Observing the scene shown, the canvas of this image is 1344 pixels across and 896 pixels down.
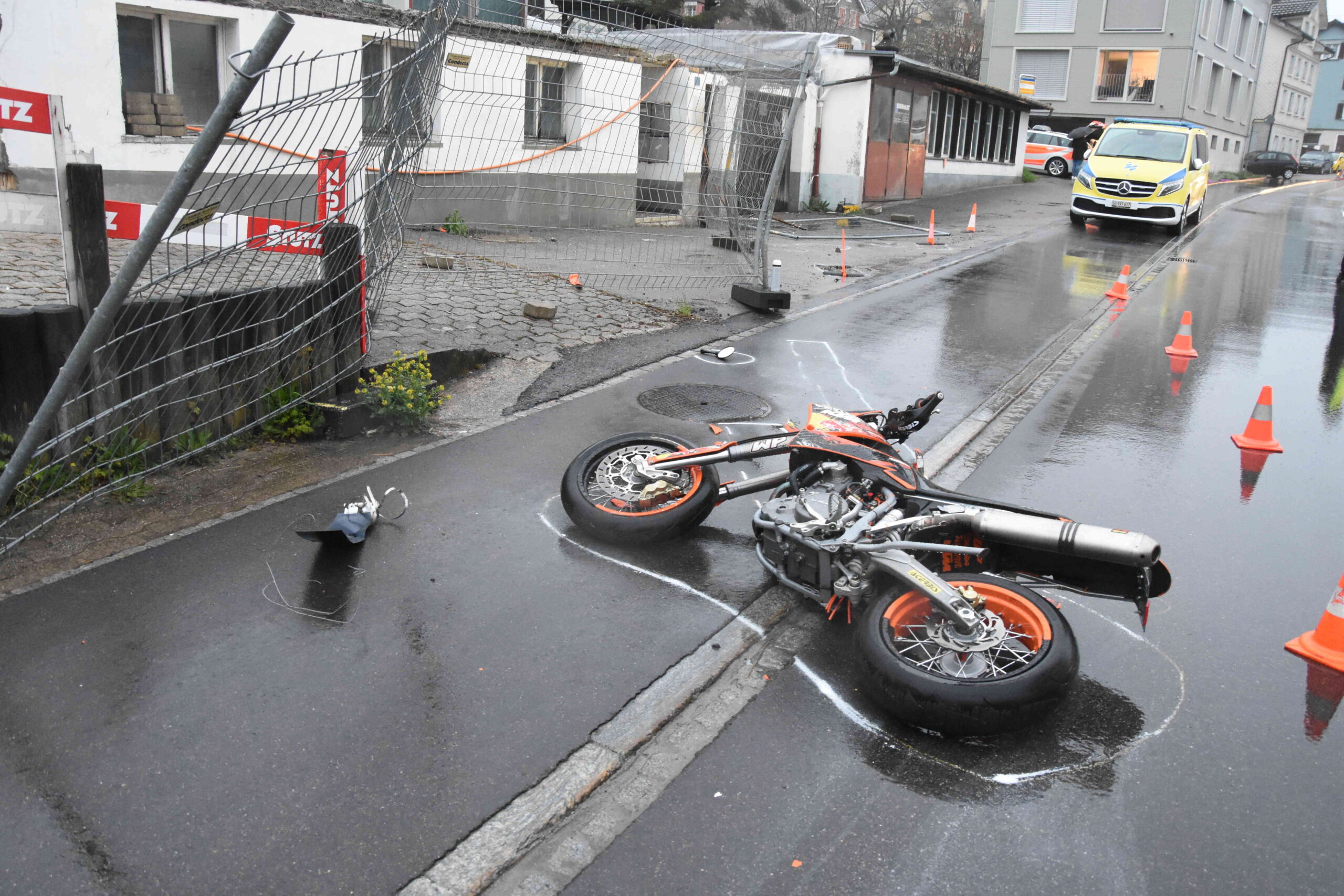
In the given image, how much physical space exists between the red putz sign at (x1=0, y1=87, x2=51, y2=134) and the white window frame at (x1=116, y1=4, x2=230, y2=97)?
342 inches

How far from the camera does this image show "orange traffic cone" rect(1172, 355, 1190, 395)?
941 centimetres

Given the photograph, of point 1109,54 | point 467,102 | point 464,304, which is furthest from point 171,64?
point 1109,54

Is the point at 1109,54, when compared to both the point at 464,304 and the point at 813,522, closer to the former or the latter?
the point at 464,304

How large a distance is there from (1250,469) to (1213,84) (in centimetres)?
5651

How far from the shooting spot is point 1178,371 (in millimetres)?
10070

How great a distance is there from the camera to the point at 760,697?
4.11m

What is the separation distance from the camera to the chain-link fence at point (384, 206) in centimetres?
564

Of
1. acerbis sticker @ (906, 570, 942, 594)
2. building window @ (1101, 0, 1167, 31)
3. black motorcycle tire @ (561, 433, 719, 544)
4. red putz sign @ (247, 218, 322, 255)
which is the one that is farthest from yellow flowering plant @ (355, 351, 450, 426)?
building window @ (1101, 0, 1167, 31)

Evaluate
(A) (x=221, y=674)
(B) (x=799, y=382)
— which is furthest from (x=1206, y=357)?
(A) (x=221, y=674)

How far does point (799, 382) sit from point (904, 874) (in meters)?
6.01

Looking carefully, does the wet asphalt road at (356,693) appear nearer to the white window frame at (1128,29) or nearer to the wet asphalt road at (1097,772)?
the wet asphalt road at (1097,772)

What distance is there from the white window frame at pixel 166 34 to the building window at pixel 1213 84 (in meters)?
53.3

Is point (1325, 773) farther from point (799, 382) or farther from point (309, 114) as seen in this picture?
point (309, 114)

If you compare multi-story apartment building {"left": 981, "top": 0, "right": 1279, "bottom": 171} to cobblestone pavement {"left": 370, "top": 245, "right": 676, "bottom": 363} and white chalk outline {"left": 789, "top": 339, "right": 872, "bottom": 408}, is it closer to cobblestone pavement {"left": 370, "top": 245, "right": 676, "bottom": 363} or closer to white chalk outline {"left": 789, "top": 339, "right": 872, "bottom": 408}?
white chalk outline {"left": 789, "top": 339, "right": 872, "bottom": 408}
